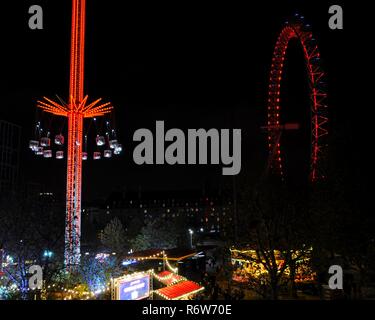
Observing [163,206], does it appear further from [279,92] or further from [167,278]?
[167,278]

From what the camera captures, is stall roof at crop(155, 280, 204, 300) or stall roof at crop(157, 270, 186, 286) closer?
stall roof at crop(155, 280, 204, 300)

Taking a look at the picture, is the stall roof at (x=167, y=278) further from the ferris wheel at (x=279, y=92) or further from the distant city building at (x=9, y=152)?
the distant city building at (x=9, y=152)

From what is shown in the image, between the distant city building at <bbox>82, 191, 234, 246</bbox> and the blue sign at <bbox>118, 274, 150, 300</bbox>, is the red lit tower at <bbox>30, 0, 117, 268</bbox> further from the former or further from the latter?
the distant city building at <bbox>82, 191, 234, 246</bbox>

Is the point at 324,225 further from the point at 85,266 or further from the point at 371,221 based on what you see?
the point at 85,266

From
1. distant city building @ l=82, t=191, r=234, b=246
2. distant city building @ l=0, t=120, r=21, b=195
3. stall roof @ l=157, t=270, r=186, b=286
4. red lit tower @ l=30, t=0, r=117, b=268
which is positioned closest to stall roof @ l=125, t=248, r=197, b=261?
red lit tower @ l=30, t=0, r=117, b=268

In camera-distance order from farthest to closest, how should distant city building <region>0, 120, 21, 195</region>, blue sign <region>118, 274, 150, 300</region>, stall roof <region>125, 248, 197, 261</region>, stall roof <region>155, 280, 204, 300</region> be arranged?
distant city building <region>0, 120, 21, 195</region> → stall roof <region>125, 248, 197, 261</region> → stall roof <region>155, 280, 204, 300</region> → blue sign <region>118, 274, 150, 300</region>

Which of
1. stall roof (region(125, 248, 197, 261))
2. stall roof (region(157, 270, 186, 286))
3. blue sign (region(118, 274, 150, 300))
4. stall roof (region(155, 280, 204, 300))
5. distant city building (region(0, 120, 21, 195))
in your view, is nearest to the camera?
Answer: blue sign (region(118, 274, 150, 300))

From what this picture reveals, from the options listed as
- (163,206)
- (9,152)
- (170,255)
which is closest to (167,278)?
(170,255)
